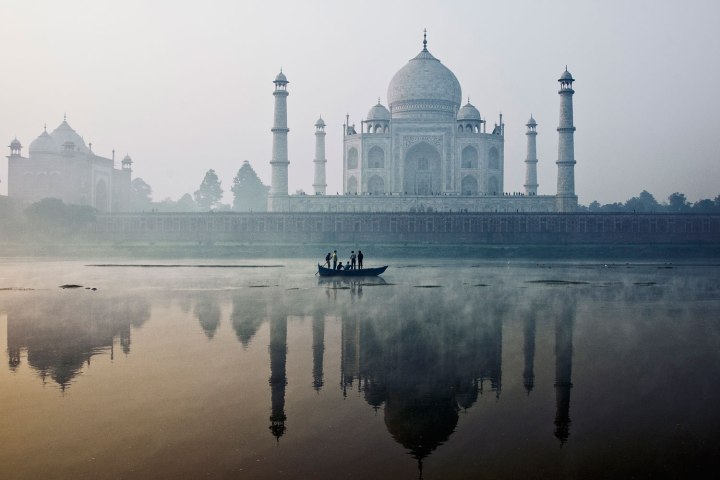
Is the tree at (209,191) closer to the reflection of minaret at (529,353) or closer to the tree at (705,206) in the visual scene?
the tree at (705,206)

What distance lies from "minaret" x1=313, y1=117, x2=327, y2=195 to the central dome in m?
6.41

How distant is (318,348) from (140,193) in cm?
8351

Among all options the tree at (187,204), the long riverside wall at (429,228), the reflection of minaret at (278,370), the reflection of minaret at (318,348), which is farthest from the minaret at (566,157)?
the tree at (187,204)

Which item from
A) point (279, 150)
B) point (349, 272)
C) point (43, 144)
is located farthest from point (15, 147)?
point (349, 272)

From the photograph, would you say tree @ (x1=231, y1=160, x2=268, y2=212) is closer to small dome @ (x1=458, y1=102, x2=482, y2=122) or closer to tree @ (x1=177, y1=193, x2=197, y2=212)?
tree @ (x1=177, y1=193, x2=197, y2=212)

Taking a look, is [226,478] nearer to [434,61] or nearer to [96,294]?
[96,294]

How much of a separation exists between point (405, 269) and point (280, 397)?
23103 mm

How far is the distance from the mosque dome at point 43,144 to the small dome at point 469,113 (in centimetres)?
3519

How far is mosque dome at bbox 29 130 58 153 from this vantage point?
61375 millimetres

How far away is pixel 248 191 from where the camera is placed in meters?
82.4

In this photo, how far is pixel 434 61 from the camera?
61.4m

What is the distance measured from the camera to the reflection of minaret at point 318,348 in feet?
32.2

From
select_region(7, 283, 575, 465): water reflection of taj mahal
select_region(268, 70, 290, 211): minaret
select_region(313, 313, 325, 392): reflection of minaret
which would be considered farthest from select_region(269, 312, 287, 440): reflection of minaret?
select_region(268, 70, 290, 211): minaret

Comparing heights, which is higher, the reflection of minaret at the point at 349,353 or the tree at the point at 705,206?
the tree at the point at 705,206
